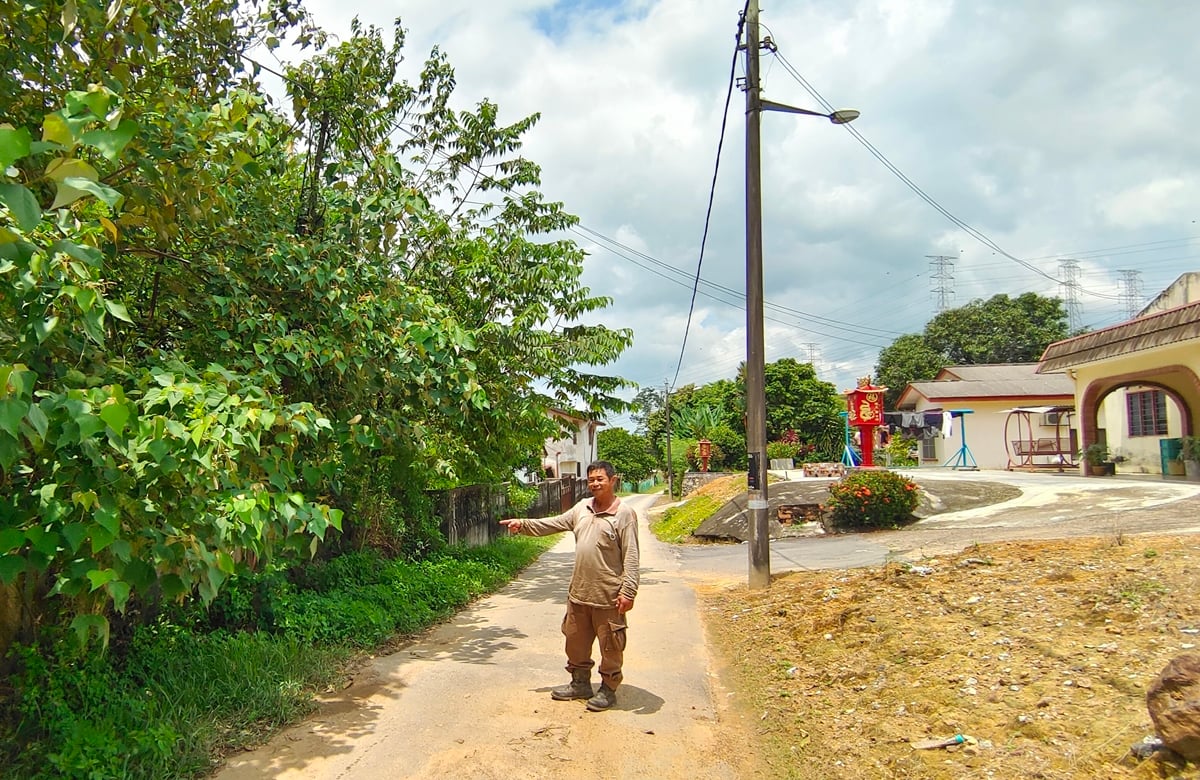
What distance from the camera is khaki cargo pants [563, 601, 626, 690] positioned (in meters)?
5.46

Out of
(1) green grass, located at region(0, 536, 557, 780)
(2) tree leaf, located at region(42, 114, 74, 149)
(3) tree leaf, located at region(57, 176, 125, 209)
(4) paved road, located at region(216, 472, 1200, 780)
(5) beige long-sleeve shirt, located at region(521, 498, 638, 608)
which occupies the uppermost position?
(2) tree leaf, located at region(42, 114, 74, 149)

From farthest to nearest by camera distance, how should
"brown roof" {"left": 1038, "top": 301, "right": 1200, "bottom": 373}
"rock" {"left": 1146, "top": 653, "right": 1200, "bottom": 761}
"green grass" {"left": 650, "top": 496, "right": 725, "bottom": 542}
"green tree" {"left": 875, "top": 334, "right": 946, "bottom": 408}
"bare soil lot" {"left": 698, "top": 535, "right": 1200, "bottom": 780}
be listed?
"green tree" {"left": 875, "top": 334, "right": 946, "bottom": 408}
"green grass" {"left": 650, "top": 496, "right": 725, "bottom": 542}
"brown roof" {"left": 1038, "top": 301, "right": 1200, "bottom": 373}
"bare soil lot" {"left": 698, "top": 535, "right": 1200, "bottom": 780}
"rock" {"left": 1146, "top": 653, "right": 1200, "bottom": 761}

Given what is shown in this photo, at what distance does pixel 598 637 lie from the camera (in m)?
5.53

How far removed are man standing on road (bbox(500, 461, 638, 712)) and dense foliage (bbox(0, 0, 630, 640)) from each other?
1.34m

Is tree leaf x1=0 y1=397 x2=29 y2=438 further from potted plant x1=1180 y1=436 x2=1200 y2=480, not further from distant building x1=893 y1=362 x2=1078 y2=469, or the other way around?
distant building x1=893 y1=362 x2=1078 y2=469

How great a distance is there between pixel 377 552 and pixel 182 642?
4.39 m

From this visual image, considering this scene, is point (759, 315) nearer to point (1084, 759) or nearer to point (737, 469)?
point (1084, 759)

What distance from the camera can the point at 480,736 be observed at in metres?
4.90

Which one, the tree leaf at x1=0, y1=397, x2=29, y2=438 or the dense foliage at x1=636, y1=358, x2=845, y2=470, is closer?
the tree leaf at x1=0, y1=397, x2=29, y2=438

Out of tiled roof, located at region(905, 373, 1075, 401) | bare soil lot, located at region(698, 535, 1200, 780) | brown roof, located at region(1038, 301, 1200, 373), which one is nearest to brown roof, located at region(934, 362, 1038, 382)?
tiled roof, located at region(905, 373, 1075, 401)

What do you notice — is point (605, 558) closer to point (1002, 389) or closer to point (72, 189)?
point (72, 189)

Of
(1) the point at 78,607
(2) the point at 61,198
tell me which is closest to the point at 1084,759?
(2) the point at 61,198

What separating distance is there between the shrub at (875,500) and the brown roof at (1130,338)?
6.86m

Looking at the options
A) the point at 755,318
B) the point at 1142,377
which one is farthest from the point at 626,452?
the point at 755,318
